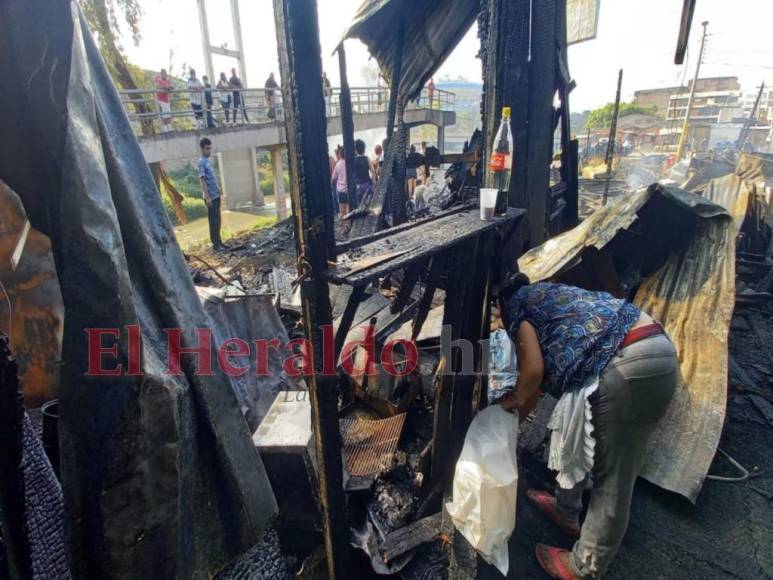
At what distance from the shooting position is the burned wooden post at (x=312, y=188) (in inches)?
54.1

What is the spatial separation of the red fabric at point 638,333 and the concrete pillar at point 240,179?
19.0 meters

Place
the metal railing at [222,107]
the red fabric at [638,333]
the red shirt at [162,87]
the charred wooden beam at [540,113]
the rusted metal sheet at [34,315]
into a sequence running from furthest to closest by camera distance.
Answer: the red shirt at [162,87], the metal railing at [222,107], the charred wooden beam at [540,113], the rusted metal sheet at [34,315], the red fabric at [638,333]

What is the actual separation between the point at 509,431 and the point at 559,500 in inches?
43.3

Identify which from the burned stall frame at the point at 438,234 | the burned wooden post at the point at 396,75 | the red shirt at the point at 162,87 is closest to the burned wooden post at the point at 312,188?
the burned stall frame at the point at 438,234

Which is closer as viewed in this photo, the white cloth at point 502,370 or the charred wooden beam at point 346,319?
the charred wooden beam at point 346,319

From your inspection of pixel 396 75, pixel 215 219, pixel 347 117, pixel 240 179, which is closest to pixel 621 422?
pixel 396 75

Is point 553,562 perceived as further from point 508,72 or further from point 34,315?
point 508,72

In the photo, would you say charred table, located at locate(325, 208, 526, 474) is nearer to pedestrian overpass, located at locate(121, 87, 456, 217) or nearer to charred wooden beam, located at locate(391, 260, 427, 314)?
charred wooden beam, located at locate(391, 260, 427, 314)

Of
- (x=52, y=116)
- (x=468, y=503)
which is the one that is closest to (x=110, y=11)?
(x=52, y=116)

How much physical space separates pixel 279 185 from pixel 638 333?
14.9 metres

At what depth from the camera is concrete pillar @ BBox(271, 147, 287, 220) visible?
603 inches

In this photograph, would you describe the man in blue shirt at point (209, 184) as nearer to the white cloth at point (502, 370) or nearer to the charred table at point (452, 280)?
the charred table at point (452, 280)

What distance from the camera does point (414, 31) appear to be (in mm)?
4945

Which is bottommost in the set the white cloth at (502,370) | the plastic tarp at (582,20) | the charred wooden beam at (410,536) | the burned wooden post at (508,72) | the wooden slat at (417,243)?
the charred wooden beam at (410,536)
